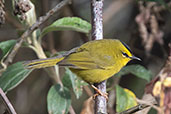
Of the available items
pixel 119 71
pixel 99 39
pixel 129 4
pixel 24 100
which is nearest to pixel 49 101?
pixel 99 39

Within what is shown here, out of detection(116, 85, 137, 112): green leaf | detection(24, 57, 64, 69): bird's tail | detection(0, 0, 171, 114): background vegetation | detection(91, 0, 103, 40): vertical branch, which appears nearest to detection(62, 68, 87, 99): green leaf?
detection(0, 0, 171, 114): background vegetation

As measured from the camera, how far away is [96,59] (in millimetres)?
2900

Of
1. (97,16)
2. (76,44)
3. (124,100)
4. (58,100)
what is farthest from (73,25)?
(76,44)

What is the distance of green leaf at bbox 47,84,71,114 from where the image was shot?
2459 mm

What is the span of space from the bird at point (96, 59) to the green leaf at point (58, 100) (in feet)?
0.87

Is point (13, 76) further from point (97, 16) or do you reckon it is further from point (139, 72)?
point (139, 72)

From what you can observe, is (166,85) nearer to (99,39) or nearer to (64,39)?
(99,39)

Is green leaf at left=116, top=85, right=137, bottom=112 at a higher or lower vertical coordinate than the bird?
lower

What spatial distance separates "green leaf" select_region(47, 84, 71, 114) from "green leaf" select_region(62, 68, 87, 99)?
11 centimetres

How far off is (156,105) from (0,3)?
60.7 inches

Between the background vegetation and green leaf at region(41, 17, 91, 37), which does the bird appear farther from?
green leaf at region(41, 17, 91, 37)

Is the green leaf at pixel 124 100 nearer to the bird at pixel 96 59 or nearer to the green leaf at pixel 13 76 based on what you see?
the bird at pixel 96 59

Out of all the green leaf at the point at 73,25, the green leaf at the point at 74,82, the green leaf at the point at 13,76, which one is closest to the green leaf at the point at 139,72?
the green leaf at the point at 74,82

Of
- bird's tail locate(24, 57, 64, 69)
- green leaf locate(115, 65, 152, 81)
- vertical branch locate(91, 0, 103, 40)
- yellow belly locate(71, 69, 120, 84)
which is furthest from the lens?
green leaf locate(115, 65, 152, 81)
